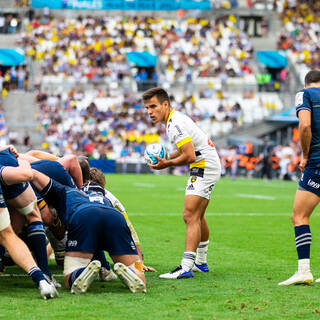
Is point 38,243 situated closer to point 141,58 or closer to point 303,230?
point 303,230

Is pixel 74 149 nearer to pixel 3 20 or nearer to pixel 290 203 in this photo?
pixel 3 20

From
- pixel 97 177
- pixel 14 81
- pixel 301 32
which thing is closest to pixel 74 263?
pixel 97 177

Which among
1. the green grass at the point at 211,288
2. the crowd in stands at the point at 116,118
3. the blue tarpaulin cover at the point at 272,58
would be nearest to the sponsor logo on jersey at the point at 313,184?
the green grass at the point at 211,288

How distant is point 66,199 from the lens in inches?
285

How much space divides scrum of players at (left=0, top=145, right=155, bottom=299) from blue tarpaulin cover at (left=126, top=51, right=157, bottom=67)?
121 feet

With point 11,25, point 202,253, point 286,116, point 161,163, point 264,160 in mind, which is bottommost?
point 264,160

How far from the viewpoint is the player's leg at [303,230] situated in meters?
7.35

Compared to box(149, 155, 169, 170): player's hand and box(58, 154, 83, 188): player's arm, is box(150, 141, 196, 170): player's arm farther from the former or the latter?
box(58, 154, 83, 188): player's arm

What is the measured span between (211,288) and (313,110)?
2061mm

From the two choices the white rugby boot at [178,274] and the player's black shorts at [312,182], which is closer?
the player's black shorts at [312,182]

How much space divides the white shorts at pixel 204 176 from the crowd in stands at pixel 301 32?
3889 centimetres

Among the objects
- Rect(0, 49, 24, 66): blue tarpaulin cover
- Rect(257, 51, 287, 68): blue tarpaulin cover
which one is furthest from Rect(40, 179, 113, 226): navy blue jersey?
Rect(257, 51, 287, 68): blue tarpaulin cover

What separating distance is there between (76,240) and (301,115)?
8.35 ft

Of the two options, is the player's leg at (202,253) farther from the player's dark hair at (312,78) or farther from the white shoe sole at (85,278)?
the white shoe sole at (85,278)
